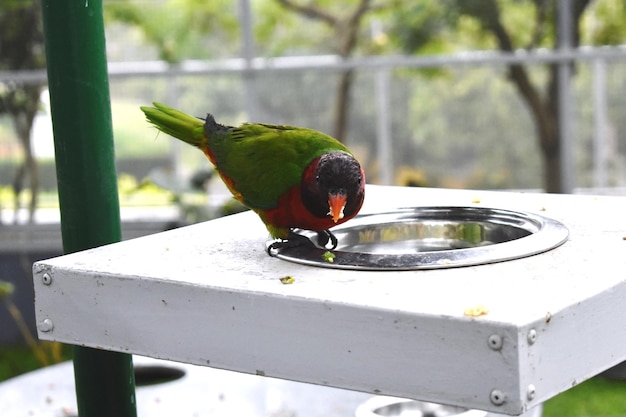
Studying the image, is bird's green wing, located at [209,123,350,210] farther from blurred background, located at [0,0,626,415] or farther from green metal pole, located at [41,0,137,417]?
blurred background, located at [0,0,626,415]

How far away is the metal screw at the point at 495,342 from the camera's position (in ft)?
4.43

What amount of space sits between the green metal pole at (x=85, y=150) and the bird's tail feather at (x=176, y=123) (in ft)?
0.39

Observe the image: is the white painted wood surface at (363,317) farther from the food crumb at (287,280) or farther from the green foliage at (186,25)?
the green foliage at (186,25)

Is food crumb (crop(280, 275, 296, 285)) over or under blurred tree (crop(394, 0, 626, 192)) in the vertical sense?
under

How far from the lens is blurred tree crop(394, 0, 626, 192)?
17.2 feet

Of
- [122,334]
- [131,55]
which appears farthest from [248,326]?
[131,55]

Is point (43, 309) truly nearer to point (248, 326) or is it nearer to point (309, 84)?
point (248, 326)

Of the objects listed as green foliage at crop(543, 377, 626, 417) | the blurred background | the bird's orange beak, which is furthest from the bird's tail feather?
the blurred background

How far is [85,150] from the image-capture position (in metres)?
2.14

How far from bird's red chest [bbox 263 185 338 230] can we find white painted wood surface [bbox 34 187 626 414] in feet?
0.28

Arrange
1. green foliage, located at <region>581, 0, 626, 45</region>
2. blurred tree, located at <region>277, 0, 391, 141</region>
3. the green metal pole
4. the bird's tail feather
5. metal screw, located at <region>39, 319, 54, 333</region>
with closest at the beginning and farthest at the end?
1. metal screw, located at <region>39, 319, 54, 333</region>
2. the green metal pole
3. the bird's tail feather
4. green foliage, located at <region>581, 0, 626, 45</region>
5. blurred tree, located at <region>277, 0, 391, 141</region>

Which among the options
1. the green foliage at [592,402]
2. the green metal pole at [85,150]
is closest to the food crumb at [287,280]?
the green metal pole at [85,150]

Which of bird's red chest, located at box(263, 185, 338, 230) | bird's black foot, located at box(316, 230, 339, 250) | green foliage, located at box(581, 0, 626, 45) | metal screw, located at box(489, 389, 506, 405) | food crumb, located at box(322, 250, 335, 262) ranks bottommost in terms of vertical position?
metal screw, located at box(489, 389, 506, 405)

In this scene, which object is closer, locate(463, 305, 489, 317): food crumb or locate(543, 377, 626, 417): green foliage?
locate(463, 305, 489, 317): food crumb
